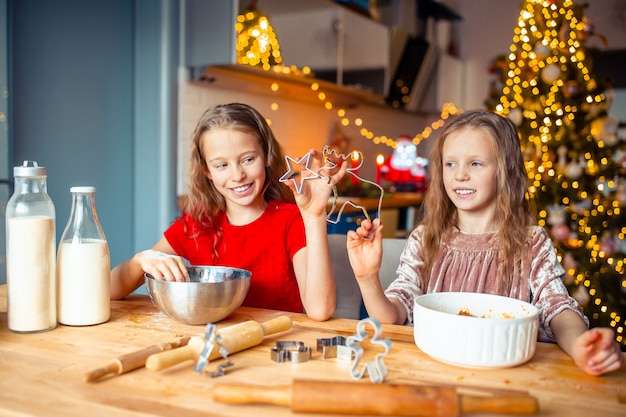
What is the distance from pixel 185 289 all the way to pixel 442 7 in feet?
15.5

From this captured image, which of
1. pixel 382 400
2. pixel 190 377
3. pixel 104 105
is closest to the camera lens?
pixel 382 400

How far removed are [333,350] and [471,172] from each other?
66cm

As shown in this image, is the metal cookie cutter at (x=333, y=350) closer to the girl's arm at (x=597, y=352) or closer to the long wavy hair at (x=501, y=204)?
the girl's arm at (x=597, y=352)

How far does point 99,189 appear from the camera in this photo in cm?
Result: 271

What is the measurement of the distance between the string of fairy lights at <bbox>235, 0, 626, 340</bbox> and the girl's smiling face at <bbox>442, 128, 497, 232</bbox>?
5.24 feet

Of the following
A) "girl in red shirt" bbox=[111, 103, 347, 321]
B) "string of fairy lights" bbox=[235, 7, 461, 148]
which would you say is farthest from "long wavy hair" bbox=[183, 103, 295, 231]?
"string of fairy lights" bbox=[235, 7, 461, 148]

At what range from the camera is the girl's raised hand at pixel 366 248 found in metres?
1.09

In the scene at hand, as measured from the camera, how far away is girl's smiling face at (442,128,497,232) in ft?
4.54

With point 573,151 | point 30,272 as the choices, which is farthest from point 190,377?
point 573,151

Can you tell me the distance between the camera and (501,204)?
4.63 feet

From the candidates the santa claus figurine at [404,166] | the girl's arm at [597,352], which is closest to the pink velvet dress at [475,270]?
the girl's arm at [597,352]

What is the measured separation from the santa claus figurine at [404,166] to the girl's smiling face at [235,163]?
3403 mm

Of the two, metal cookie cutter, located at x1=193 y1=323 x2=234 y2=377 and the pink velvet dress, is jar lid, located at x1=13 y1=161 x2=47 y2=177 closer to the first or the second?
metal cookie cutter, located at x1=193 y1=323 x2=234 y2=377

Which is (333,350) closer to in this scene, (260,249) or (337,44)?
(260,249)
